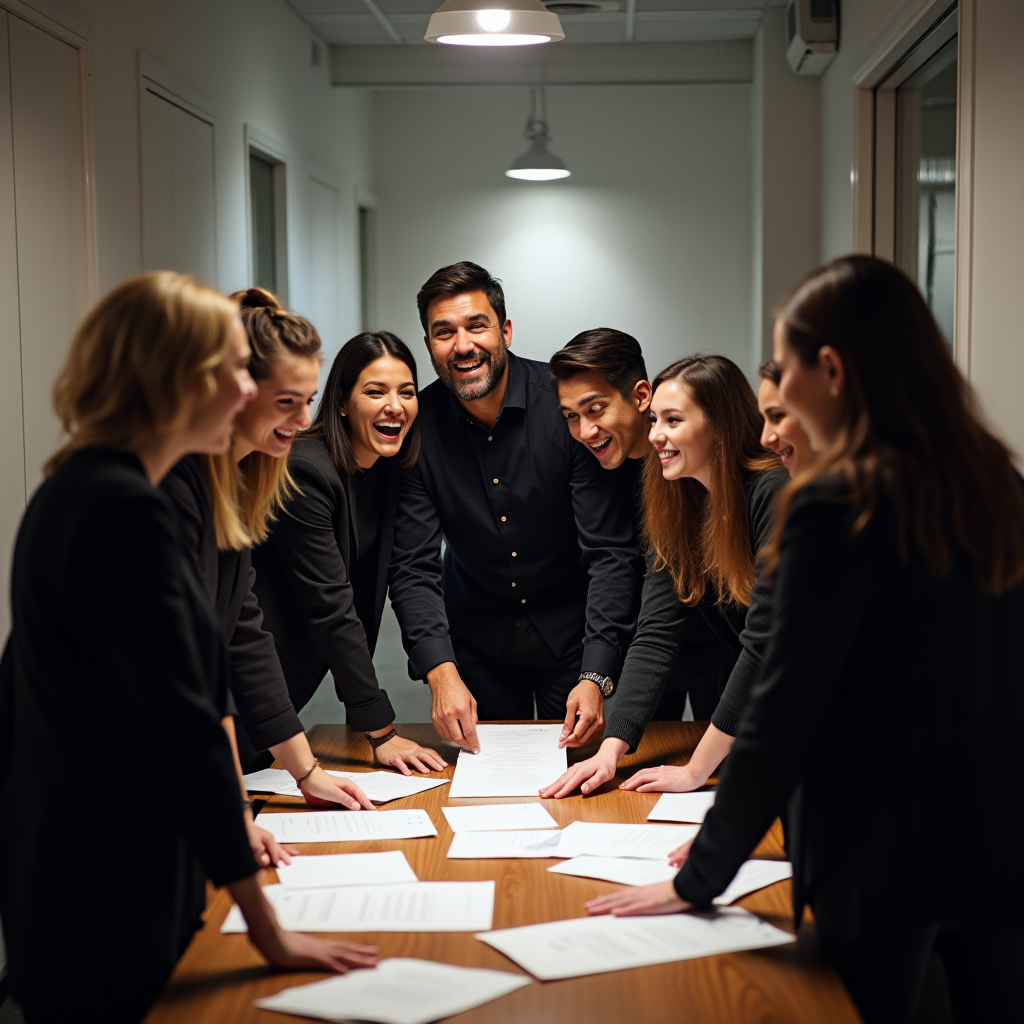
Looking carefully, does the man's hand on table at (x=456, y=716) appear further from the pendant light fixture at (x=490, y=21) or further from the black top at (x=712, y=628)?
the pendant light fixture at (x=490, y=21)

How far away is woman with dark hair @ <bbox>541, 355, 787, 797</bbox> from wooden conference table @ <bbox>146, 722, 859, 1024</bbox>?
46cm

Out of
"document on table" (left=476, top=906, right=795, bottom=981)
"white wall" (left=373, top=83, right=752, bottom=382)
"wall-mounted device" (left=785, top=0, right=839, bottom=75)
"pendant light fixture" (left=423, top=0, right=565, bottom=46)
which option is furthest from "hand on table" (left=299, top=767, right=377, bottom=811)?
"white wall" (left=373, top=83, right=752, bottom=382)

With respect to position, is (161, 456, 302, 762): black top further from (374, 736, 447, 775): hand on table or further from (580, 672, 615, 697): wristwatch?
(580, 672, 615, 697): wristwatch

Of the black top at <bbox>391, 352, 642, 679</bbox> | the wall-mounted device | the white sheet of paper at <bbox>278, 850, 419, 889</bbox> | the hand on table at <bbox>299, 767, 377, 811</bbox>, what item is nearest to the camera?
the white sheet of paper at <bbox>278, 850, 419, 889</bbox>

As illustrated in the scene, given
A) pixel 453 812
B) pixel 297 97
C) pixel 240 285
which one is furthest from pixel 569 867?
pixel 297 97

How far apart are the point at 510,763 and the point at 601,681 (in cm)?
32

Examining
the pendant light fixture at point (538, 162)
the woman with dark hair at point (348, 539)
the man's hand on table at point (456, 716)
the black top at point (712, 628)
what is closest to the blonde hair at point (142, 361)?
the woman with dark hair at point (348, 539)

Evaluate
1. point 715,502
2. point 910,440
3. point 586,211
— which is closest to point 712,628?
point 715,502

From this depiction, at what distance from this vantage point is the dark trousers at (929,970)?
1193 millimetres

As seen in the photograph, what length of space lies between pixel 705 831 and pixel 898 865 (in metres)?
0.24

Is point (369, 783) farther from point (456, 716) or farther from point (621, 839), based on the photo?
point (621, 839)

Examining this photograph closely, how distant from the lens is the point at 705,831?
1342mm

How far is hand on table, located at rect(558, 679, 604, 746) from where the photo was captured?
224 centimetres

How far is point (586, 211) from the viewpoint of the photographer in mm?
8602
